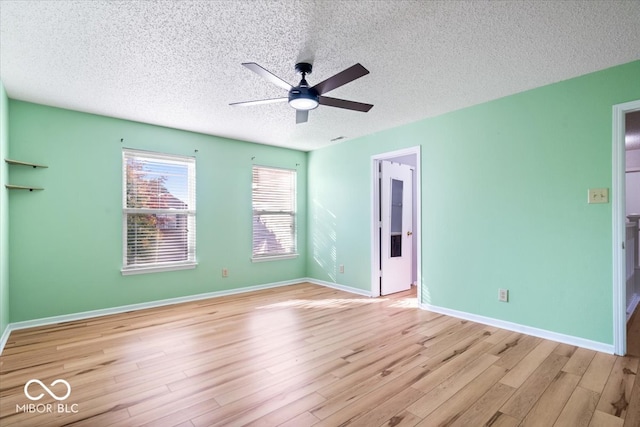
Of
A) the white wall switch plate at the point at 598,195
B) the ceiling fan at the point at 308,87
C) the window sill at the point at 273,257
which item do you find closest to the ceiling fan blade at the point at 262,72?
the ceiling fan at the point at 308,87

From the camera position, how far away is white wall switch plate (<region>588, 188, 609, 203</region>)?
264cm

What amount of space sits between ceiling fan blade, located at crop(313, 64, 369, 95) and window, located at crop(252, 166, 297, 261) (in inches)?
121

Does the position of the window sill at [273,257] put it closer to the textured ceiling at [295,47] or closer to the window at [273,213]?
the window at [273,213]

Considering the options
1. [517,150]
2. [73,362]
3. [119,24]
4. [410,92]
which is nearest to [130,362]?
[73,362]

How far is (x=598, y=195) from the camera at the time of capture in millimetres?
2688

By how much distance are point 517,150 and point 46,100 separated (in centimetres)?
501

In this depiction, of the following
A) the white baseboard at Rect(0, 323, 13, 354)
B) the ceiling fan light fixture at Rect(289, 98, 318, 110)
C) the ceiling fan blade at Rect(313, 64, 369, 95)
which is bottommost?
the white baseboard at Rect(0, 323, 13, 354)

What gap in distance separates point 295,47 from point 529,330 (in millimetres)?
3392

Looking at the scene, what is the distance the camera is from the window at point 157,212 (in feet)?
13.2

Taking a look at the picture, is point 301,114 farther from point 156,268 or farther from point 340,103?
point 156,268

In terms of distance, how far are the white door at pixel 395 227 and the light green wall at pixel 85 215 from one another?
2.43 meters

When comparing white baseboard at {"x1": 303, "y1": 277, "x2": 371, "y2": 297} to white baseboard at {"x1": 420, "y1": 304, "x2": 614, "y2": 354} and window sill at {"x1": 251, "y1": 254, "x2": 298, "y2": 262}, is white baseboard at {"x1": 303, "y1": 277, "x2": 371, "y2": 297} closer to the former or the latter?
window sill at {"x1": 251, "y1": 254, "x2": 298, "y2": 262}

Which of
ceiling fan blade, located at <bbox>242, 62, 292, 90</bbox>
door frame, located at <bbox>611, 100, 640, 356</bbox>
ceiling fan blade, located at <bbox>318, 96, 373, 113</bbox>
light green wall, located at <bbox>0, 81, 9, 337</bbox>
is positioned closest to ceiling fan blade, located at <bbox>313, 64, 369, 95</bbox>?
ceiling fan blade, located at <bbox>318, 96, 373, 113</bbox>

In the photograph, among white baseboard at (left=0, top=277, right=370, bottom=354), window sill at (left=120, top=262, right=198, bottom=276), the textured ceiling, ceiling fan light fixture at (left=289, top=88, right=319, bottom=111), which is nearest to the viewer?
the textured ceiling
